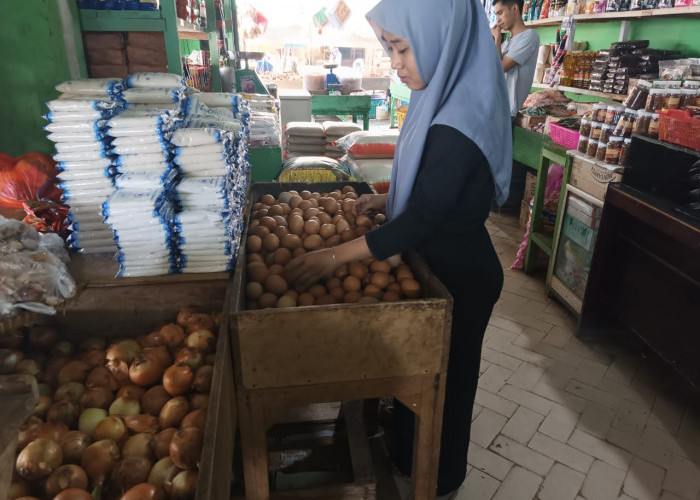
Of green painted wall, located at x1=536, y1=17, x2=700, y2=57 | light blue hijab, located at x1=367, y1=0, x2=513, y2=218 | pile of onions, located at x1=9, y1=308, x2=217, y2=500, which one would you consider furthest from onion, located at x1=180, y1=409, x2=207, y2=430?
green painted wall, located at x1=536, y1=17, x2=700, y2=57

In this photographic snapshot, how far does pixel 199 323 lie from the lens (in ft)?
4.61

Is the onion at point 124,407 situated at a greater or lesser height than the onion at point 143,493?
lesser

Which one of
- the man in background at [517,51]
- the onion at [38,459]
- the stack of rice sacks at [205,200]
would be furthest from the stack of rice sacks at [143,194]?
the man in background at [517,51]

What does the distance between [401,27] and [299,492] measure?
1454mm

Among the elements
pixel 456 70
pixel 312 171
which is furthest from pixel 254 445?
pixel 312 171

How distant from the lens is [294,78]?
1083 cm

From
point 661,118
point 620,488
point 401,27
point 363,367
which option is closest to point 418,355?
point 363,367

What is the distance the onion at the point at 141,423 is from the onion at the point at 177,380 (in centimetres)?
9

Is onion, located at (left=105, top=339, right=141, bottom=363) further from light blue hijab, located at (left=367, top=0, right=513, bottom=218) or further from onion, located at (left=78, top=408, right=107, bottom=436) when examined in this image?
light blue hijab, located at (left=367, top=0, right=513, bottom=218)

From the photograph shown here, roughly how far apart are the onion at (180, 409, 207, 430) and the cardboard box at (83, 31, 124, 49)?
186 centimetres

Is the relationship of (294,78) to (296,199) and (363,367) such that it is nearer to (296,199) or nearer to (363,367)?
(296,199)

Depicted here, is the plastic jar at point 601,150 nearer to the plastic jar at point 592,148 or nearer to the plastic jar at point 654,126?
the plastic jar at point 592,148

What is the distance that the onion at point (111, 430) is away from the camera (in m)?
1.07

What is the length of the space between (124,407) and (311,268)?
62cm
